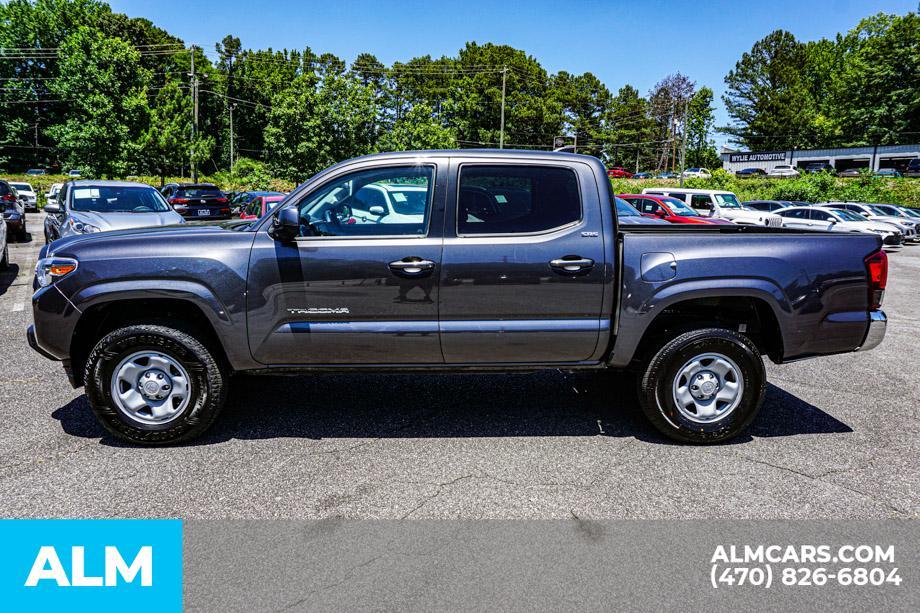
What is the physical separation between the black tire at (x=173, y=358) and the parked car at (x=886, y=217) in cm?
2672

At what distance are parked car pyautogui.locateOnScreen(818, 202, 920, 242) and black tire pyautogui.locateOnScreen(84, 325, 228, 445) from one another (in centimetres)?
2672

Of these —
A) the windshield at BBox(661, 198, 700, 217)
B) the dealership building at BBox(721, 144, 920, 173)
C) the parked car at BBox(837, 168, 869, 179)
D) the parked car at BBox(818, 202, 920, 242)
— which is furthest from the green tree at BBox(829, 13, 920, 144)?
the windshield at BBox(661, 198, 700, 217)

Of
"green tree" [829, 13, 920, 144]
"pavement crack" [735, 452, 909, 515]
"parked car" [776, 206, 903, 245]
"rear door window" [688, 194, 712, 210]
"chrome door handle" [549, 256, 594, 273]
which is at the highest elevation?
"green tree" [829, 13, 920, 144]

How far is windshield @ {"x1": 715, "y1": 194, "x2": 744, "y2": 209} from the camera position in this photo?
2522 cm

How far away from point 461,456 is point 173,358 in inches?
80.0

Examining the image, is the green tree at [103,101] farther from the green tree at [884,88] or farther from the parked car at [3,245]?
the green tree at [884,88]

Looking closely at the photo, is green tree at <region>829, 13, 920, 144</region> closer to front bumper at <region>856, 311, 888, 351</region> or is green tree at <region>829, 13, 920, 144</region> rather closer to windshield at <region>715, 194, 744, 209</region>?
windshield at <region>715, 194, 744, 209</region>

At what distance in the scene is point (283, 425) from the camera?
4.91 m

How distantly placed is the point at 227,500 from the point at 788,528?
3.01 metres

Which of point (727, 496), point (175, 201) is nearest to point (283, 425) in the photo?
point (727, 496)

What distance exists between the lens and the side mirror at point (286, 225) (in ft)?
13.5

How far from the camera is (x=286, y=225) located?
4148mm

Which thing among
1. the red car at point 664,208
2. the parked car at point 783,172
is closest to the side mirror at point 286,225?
the red car at point 664,208

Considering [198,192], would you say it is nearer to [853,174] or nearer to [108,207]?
[108,207]
